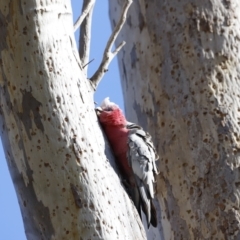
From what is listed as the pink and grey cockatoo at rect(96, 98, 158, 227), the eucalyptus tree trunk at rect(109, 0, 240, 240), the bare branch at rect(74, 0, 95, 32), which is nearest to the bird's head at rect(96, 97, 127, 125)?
the pink and grey cockatoo at rect(96, 98, 158, 227)

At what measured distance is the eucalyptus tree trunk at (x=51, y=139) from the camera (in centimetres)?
136

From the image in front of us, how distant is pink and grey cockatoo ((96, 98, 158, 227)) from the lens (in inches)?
62.4

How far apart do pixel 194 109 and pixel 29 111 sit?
73 cm

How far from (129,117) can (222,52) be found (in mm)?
421

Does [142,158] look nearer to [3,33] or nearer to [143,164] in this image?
[143,164]

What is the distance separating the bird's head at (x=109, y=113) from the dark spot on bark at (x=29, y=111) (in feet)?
1.17

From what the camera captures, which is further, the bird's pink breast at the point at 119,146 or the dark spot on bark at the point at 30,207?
the bird's pink breast at the point at 119,146

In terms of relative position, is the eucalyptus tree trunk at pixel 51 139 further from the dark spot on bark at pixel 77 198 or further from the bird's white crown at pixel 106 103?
the bird's white crown at pixel 106 103

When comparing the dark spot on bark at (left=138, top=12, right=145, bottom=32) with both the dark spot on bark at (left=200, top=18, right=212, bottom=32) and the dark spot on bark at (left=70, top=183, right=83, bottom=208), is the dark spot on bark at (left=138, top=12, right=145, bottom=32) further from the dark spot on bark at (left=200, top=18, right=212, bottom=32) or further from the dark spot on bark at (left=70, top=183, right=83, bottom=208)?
the dark spot on bark at (left=70, top=183, right=83, bottom=208)

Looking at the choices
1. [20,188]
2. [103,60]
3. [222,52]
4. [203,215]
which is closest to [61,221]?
[20,188]

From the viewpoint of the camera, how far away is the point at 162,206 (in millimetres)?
2066

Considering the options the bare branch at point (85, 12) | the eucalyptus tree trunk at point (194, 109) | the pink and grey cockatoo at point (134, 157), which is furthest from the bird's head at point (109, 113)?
the bare branch at point (85, 12)

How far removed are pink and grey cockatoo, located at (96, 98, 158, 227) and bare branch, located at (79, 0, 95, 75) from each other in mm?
178

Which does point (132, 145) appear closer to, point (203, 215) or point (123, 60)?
point (203, 215)
